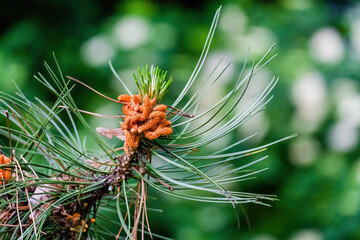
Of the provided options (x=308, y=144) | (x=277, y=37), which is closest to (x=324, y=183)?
(x=308, y=144)

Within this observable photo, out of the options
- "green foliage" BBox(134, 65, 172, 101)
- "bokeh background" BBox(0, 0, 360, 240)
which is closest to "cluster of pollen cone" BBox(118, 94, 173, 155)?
"green foliage" BBox(134, 65, 172, 101)

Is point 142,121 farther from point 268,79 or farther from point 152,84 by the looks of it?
point 268,79

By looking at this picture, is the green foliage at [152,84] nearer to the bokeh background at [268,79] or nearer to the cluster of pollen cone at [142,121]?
the cluster of pollen cone at [142,121]

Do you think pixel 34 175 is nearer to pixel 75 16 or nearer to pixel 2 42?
pixel 2 42

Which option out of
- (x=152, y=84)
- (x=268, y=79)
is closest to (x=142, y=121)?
(x=152, y=84)

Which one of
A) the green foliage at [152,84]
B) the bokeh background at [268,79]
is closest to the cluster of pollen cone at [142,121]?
the green foliage at [152,84]

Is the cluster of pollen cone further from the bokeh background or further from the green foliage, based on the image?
the bokeh background
